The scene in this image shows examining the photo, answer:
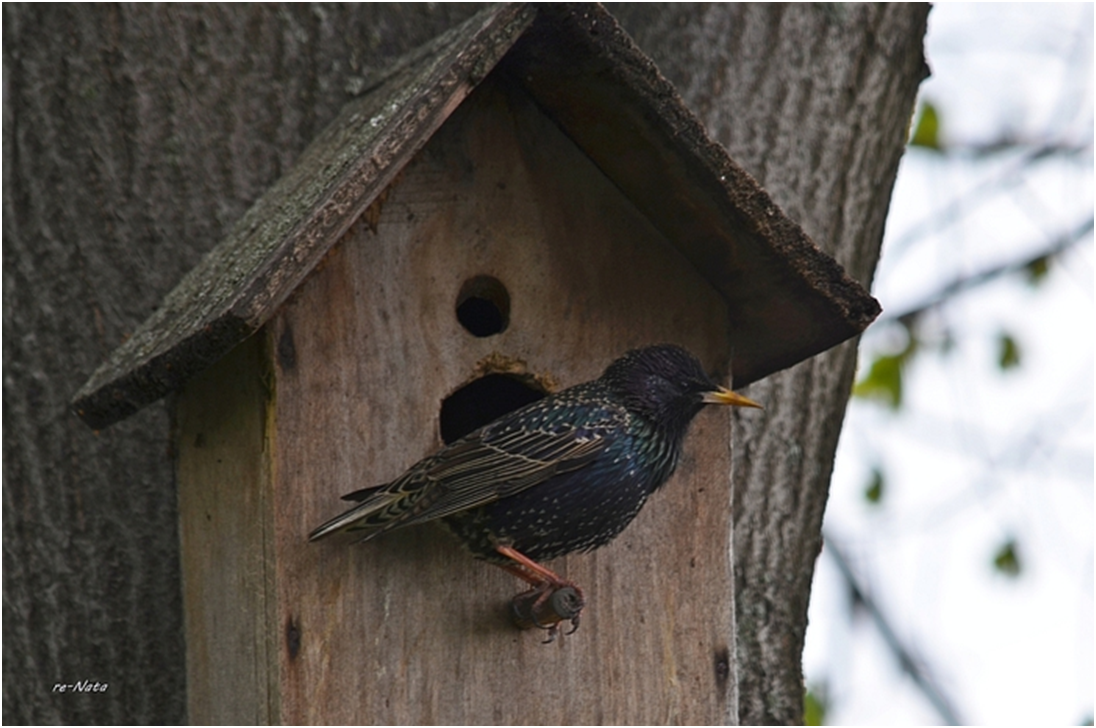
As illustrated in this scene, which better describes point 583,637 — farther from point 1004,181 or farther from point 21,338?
point 1004,181

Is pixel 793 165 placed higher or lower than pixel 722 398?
higher

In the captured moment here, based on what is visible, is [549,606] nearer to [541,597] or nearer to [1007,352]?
[541,597]

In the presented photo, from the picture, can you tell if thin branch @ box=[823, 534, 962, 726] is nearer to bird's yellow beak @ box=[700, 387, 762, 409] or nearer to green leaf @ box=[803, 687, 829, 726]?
green leaf @ box=[803, 687, 829, 726]

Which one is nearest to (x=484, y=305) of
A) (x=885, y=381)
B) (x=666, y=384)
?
(x=666, y=384)

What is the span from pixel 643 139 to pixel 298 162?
42.3 inches

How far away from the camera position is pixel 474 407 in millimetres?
3652

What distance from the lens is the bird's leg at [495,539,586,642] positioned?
114 inches

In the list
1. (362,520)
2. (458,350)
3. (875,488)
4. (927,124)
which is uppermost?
(927,124)

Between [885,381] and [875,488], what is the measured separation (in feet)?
1.37

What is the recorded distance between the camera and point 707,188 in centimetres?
307

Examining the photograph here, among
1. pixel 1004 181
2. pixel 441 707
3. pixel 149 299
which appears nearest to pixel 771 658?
pixel 441 707
